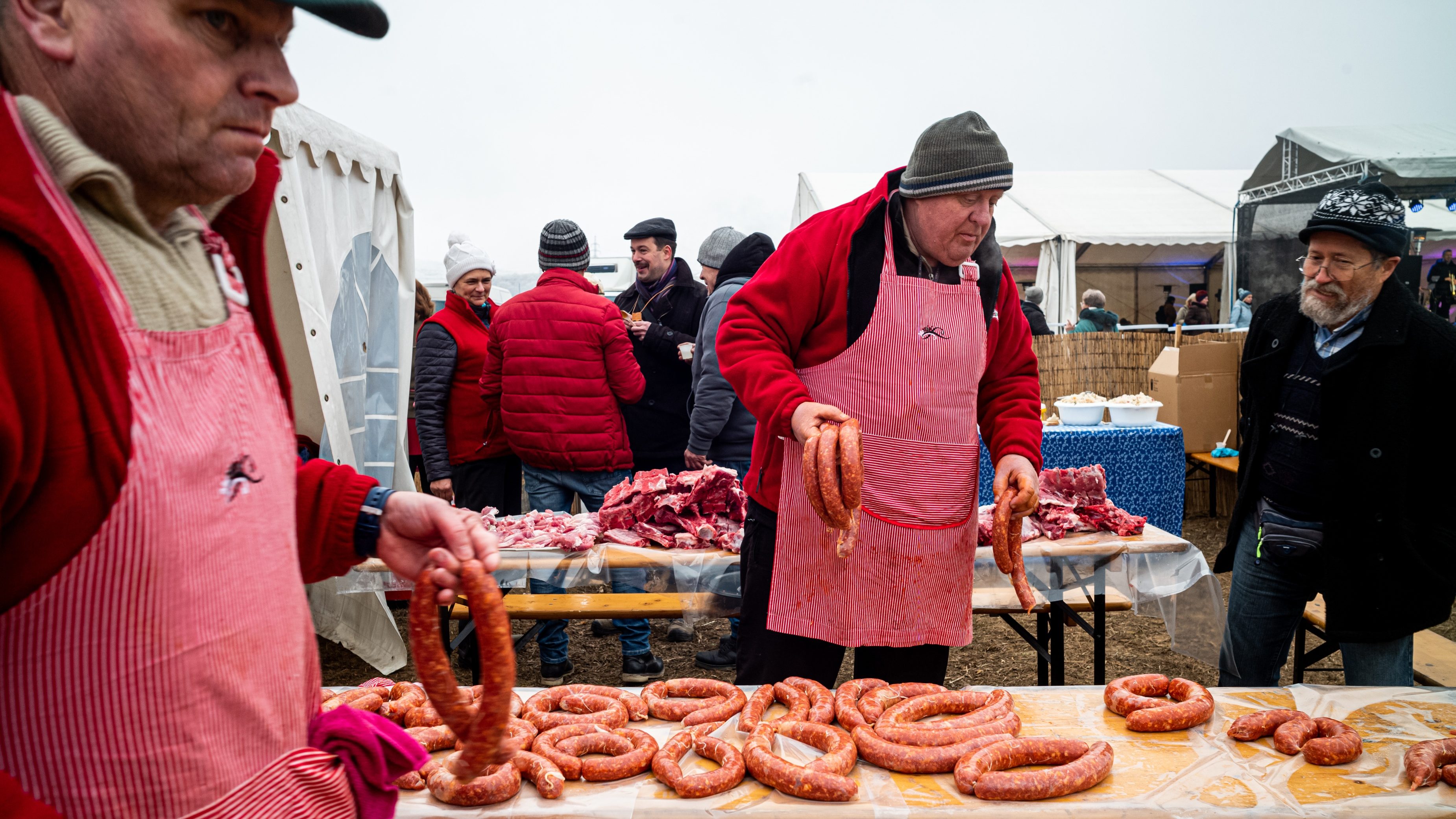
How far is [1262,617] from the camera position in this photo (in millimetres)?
3623

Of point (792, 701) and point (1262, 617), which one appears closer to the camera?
point (792, 701)

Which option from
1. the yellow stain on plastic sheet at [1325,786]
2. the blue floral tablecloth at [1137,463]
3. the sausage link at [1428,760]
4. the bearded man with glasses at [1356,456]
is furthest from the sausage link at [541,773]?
the blue floral tablecloth at [1137,463]

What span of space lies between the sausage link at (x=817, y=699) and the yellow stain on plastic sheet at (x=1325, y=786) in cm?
114

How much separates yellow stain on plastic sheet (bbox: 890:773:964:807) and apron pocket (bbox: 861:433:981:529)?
833mm

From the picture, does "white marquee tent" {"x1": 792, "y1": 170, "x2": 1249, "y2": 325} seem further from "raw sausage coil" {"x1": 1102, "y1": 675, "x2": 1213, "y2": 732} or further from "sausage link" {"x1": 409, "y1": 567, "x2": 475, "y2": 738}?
"sausage link" {"x1": 409, "y1": 567, "x2": 475, "y2": 738}

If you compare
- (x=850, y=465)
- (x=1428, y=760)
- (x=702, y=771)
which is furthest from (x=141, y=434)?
(x=1428, y=760)

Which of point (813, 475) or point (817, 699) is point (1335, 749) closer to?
point (817, 699)

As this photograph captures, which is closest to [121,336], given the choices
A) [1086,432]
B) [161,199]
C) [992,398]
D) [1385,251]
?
[161,199]

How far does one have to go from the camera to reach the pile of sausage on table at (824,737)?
2127 mm

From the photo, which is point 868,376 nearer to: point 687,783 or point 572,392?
point 687,783

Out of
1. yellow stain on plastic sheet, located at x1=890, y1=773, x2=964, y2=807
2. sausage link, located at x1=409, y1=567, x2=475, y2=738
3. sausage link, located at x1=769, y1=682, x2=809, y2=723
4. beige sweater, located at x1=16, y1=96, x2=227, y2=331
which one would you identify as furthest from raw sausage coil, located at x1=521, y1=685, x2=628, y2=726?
beige sweater, located at x1=16, y1=96, x2=227, y2=331

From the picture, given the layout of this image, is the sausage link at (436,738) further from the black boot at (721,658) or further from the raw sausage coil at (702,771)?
the black boot at (721,658)

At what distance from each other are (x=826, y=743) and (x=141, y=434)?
1.82 metres

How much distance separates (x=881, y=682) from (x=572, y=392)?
9.80 feet
